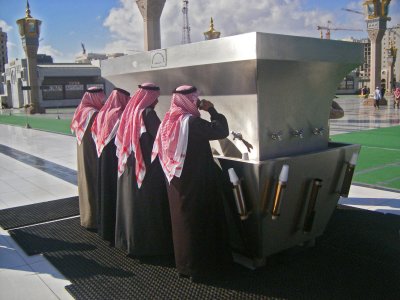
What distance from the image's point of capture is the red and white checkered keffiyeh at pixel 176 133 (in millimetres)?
2979

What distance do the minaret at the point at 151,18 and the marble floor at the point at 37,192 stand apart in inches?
160

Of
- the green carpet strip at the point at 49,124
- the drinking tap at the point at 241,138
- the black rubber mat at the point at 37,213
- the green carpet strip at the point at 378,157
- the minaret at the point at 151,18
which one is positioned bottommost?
the black rubber mat at the point at 37,213

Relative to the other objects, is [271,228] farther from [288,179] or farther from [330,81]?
[330,81]

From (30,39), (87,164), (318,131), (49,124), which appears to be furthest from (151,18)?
(30,39)

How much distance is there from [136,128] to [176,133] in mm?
549

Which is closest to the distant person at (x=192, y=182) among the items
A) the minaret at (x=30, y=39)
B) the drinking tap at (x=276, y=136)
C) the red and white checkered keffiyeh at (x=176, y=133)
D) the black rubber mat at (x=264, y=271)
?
the red and white checkered keffiyeh at (x=176, y=133)

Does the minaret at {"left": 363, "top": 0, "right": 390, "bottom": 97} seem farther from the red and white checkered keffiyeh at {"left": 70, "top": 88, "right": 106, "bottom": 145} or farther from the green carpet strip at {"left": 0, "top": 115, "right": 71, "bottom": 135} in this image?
the red and white checkered keffiyeh at {"left": 70, "top": 88, "right": 106, "bottom": 145}

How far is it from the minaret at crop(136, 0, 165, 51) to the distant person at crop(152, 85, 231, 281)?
10044 mm

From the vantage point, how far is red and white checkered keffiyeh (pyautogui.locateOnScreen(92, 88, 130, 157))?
3893mm

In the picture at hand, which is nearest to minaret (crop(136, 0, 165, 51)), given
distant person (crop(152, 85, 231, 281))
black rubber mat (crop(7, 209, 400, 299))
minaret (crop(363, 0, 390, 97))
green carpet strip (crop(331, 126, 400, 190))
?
green carpet strip (crop(331, 126, 400, 190))

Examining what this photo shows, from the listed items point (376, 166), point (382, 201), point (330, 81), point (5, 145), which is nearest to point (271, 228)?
point (330, 81)

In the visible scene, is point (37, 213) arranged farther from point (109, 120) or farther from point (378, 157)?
point (378, 157)

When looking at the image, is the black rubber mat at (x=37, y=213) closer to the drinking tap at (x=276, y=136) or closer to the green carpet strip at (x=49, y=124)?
the drinking tap at (x=276, y=136)

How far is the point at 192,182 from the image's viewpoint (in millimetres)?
3000
